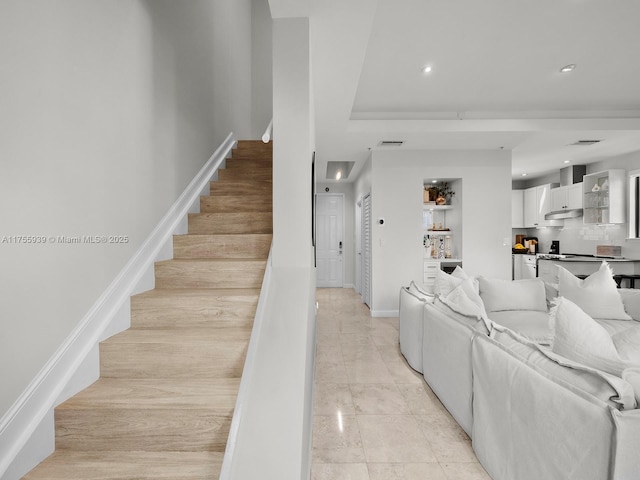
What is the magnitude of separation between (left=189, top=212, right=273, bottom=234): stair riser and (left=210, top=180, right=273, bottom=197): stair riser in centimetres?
45

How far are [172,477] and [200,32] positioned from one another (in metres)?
3.49

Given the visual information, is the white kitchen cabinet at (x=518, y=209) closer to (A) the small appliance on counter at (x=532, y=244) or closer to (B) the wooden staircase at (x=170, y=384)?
(A) the small appliance on counter at (x=532, y=244)

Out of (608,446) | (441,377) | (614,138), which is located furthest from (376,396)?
(614,138)

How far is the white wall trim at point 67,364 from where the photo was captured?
1.24 meters

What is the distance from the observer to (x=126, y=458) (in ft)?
4.50

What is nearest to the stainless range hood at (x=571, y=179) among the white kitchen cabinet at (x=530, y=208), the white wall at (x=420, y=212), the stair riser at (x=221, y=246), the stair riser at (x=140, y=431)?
the white kitchen cabinet at (x=530, y=208)

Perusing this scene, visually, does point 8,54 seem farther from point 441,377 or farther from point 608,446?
point 441,377

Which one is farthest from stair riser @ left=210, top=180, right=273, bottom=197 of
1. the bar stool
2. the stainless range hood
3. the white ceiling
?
the stainless range hood

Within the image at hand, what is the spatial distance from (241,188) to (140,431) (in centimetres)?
214

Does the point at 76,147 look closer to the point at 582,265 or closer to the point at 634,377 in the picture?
the point at 634,377

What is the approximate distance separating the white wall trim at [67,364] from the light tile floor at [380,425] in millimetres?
1254

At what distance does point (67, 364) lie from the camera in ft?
4.96

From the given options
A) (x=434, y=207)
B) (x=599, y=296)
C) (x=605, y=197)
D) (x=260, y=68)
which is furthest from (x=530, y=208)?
(x=260, y=68)

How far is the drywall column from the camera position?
1898 millimetres
